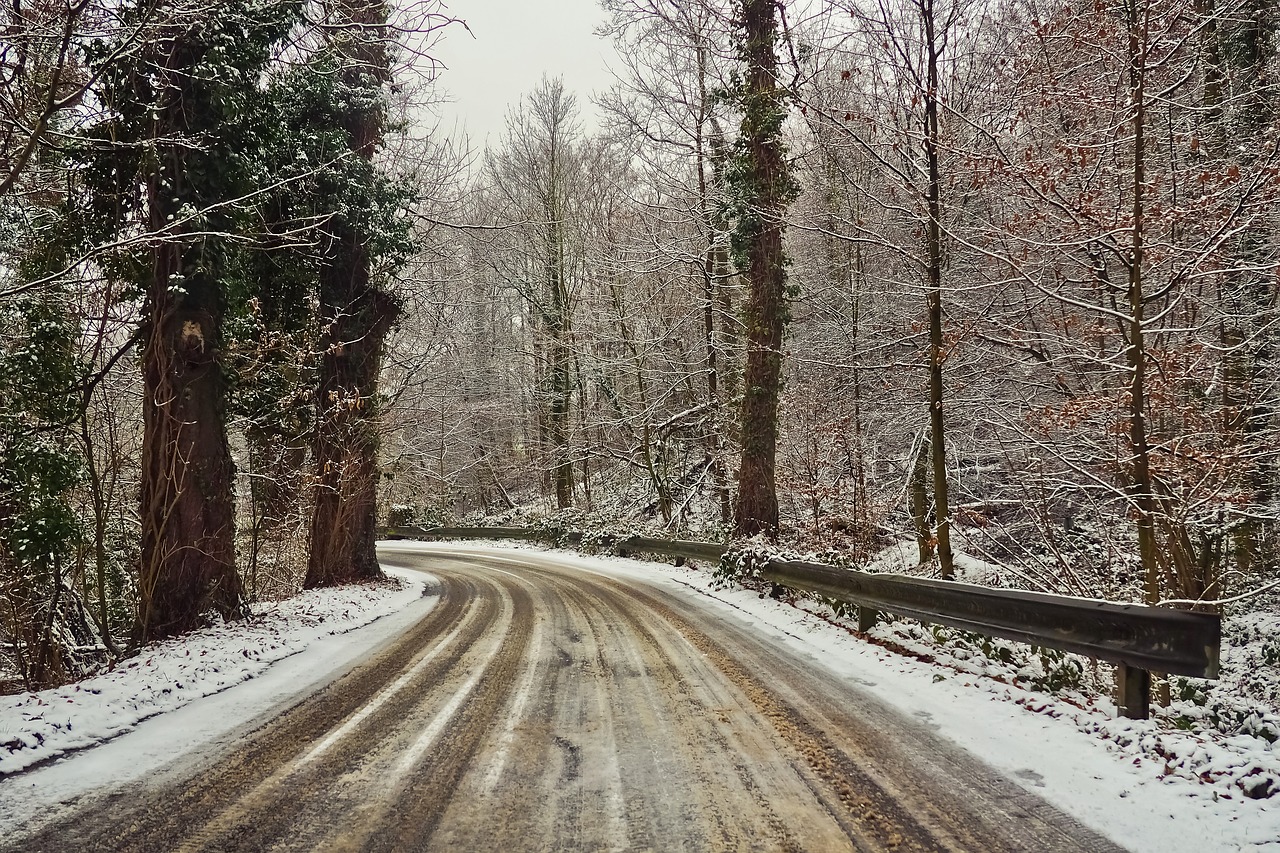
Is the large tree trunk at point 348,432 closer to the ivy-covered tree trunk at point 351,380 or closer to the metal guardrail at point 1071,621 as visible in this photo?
the ivy-covered tree trunk at point 351,380

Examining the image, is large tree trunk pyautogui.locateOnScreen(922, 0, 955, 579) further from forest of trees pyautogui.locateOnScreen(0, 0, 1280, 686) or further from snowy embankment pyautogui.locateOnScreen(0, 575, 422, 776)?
snowy embankment pyautogui.locateOnScreen(0, 575, 422, 776)

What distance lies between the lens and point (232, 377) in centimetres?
847

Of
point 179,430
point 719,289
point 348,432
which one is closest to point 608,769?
point 179,430

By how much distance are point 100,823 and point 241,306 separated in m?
7.17

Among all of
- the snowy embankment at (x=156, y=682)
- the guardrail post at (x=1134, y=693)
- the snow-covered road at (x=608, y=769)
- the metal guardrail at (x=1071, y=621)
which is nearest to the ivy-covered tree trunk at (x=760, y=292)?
the metal guardrail at (x=1071, y=621)

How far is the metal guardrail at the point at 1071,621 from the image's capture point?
157 inches

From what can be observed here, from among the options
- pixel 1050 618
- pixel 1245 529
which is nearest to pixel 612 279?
pixel 1245 529

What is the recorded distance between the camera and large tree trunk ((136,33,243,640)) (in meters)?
7.36

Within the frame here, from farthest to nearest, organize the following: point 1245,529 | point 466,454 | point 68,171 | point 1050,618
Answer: point 466,454
point 1245,529
point 68,171
point 1050,618

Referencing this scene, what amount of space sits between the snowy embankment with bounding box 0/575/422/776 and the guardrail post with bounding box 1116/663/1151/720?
6.57m

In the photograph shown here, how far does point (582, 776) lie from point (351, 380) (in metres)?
11.4

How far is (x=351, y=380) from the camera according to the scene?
13.3m

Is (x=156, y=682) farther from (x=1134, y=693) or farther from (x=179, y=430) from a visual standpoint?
(x=1134, y=693)

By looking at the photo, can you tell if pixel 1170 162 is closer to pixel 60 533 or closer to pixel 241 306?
pixel 241 306
